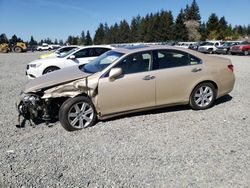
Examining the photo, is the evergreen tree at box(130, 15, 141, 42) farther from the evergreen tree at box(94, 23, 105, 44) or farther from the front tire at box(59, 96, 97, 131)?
the front tire at box(59, 96, 97, 131)

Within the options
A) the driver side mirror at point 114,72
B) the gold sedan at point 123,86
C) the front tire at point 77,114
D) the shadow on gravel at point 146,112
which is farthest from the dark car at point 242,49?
the front tire at point 77,114

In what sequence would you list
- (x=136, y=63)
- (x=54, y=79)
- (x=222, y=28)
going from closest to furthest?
(x=54, y=79) < (x=136, y=63) < (x=222, y=28)

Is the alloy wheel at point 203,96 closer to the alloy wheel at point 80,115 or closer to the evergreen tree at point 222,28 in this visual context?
the alloy wheel at point 80,115

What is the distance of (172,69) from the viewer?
20.0 feet

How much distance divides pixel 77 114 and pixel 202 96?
2998mm

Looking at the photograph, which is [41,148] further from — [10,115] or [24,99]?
[10,115]

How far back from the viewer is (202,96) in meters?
6.59

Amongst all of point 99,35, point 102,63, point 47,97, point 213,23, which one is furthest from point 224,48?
point 99,35

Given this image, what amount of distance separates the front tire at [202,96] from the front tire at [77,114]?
93.7 inches

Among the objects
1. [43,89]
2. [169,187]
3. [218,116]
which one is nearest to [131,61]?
[43,89]

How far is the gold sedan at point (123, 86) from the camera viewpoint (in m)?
5.46

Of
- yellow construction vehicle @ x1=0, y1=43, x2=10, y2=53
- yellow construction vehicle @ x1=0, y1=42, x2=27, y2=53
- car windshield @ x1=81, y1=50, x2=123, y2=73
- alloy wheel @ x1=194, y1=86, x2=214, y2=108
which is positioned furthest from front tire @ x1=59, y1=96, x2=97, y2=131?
yellow construction vehicle @ x1=0, y1=42, x2=27, y2=53

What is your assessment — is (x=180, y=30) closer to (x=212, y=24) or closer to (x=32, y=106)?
(x=212, y=24)

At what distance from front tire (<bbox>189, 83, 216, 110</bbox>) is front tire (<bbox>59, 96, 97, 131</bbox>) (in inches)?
93.7
